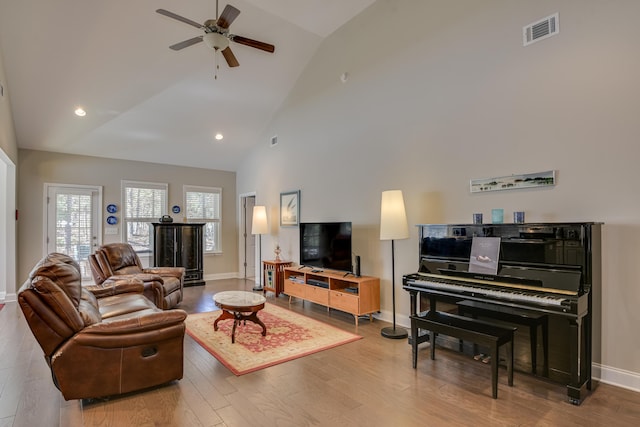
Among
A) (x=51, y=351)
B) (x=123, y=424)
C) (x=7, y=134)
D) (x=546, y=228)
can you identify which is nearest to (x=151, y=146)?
(x=7, y=134)

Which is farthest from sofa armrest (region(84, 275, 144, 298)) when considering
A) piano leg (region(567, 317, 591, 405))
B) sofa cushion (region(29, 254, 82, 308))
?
piano leg (region(567, 317, 591, 405))

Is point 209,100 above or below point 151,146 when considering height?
above

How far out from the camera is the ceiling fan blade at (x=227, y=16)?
3.15 m

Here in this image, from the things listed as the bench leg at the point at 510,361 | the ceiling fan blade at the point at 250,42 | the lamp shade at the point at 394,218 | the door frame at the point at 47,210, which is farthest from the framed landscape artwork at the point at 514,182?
the door frame at the point at 47,210

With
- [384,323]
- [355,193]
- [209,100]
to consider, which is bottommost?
[384,323]

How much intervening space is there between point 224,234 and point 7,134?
437cm

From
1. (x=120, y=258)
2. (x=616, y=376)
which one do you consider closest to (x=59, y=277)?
(x=120, y=258)

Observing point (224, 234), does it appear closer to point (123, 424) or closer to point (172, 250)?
point (172, 250)

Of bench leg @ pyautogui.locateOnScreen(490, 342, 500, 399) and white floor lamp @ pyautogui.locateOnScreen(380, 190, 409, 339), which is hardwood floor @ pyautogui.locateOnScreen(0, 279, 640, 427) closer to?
bench leg @ pyautogui.locateOnScreen(490, 342, 500, 399)

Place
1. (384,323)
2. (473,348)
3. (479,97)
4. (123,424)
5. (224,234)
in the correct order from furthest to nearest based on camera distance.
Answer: (224,234) → (384,323) → (479,97) → (473,348) → (123,424)

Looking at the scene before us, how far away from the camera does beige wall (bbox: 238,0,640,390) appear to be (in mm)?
2760

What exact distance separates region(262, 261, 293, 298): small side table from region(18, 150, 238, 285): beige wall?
232 centimetres

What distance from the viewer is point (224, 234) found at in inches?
330

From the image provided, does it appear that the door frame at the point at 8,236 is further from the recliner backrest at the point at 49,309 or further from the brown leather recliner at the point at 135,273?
the recliner backrest at the point at 49,309
